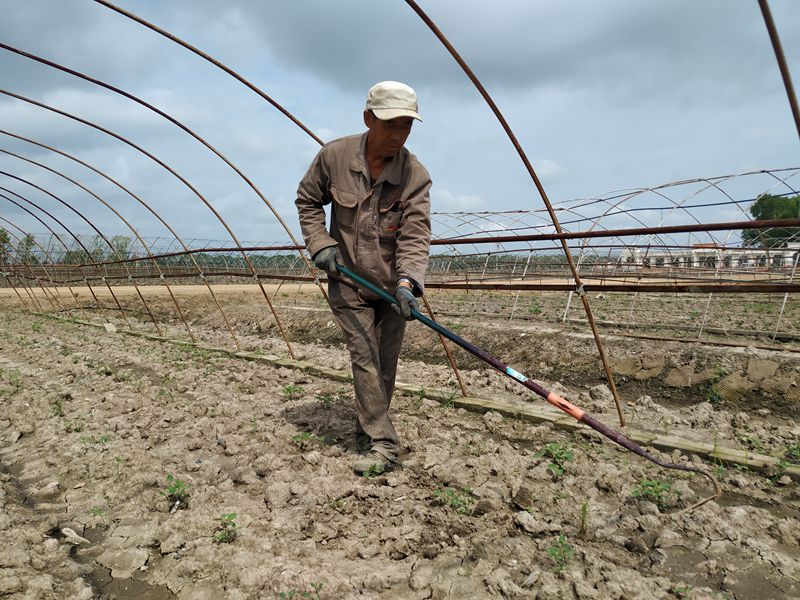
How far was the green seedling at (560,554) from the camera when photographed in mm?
1773

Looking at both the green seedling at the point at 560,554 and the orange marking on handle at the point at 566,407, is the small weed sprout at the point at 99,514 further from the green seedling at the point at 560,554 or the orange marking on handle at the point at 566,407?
Result: the orange marking on handle at the point at 566,407

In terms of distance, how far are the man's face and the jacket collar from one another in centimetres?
5

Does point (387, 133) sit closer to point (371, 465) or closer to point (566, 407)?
point (566, 407)

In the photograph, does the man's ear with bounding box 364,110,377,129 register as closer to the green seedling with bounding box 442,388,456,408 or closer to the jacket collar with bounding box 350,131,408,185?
the jacket collar with bounding box 350,131,408,185

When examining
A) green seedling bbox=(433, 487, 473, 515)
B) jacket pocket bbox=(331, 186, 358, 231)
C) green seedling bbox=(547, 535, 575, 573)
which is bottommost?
green seedling bbox=(433, 487, 473, 515)

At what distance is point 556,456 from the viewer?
8.99ft

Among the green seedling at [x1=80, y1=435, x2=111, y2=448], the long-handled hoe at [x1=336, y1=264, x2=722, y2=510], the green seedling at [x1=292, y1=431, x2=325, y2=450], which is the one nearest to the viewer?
the long-handled hoe at [x1=336, y1=264, x2=722, y2=510]

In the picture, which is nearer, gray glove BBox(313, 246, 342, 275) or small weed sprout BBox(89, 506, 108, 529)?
small weed sprout BBox(89, 506, 108, 529)

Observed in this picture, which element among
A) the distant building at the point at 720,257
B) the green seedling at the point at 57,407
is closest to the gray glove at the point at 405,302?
the green seedling at the point at 57,407

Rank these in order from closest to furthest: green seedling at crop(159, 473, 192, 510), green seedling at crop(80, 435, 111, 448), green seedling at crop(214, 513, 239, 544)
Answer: green seedling at crop(214, 513, 239, 544) < green seedling at crop(159, 473, 192, 510) < green seedling at crop(80, 435, 111, 448)

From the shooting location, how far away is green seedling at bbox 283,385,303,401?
163 inches

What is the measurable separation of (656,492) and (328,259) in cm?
181

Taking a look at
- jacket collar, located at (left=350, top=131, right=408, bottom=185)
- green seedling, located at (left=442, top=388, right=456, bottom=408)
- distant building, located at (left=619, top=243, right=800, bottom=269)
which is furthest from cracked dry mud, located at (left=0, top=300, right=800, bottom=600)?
distant building, located at (left=619, top=243, right=800, bottom=269)

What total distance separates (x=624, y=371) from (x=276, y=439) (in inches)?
160
